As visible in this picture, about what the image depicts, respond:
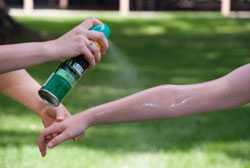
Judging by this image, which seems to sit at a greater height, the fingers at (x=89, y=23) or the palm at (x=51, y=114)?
the fingers at (x=89, y=23)

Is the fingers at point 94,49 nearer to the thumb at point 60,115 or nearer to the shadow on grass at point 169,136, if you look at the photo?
the thumb at point 60,115

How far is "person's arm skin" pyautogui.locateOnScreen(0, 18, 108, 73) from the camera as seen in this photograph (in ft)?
9.70

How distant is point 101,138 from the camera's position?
251 inches

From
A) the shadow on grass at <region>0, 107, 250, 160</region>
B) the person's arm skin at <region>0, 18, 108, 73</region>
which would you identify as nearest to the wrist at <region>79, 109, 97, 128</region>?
the person's arm skin at <region>0, 18, 108, 73</region>

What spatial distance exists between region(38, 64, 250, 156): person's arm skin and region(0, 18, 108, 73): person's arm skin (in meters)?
0.20

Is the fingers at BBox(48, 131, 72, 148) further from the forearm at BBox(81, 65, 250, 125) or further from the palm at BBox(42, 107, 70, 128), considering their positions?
the palm at BBox(42, 107, 70, 128)

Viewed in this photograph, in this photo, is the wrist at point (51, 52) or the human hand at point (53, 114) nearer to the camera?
the wrist at point (51, 52)

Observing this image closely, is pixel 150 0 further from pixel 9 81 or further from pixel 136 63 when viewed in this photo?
pixel 9 81

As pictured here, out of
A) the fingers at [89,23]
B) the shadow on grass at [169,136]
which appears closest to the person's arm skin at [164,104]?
the fingers at [89,23]

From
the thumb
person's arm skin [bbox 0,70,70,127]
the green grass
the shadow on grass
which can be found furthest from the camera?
the shadow on grass

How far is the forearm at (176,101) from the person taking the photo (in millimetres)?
2885

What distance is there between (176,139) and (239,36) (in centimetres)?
1108

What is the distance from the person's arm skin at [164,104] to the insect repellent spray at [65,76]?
0.19 meters

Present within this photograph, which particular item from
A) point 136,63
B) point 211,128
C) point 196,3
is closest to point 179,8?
point 196,3
